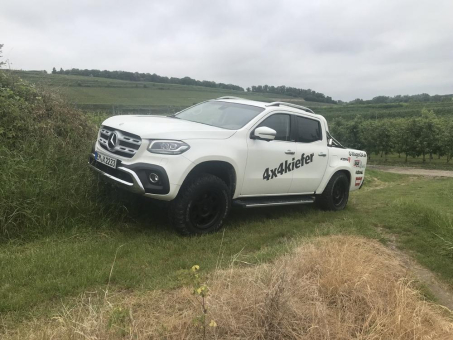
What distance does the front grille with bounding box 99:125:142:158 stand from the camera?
4.70 metres

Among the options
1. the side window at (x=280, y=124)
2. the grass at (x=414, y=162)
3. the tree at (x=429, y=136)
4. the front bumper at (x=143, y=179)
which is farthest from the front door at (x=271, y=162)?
the tree at (x=429, y=136)

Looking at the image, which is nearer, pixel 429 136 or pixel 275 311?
pixel 275 311

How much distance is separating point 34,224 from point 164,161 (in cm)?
173

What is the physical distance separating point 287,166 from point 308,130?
3.23 feet

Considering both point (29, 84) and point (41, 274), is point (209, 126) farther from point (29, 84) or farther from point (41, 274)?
point (29, 84)

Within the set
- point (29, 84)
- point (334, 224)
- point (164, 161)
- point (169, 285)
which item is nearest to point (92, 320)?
point (169, 285)

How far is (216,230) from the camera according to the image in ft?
17.5

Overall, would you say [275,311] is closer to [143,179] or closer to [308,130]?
[143,179]

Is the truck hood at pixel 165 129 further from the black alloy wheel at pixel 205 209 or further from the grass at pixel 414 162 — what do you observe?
the grass at pixel 414 162

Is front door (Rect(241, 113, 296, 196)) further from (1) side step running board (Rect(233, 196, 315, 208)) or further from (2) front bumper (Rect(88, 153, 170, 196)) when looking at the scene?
(2) front bumper (Rect(88, 153, 170, 196))

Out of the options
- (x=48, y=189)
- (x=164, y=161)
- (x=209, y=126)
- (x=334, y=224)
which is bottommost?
(x=334, y=224)

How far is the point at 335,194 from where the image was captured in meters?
7.75

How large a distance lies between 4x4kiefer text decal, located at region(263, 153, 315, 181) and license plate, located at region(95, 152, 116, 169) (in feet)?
7.30

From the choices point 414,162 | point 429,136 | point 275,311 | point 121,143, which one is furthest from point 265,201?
point 414,162
